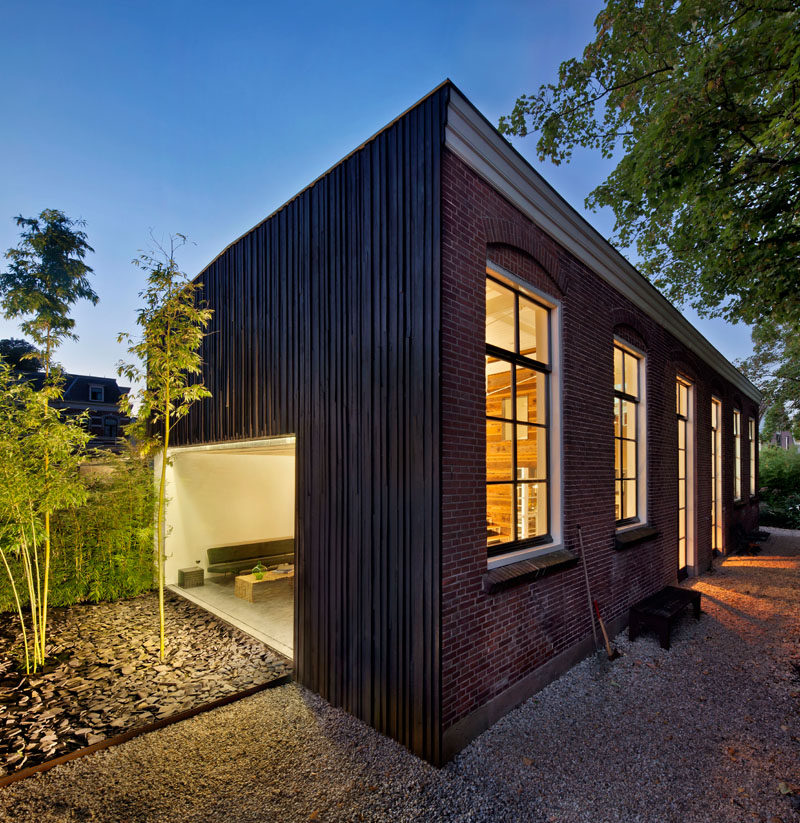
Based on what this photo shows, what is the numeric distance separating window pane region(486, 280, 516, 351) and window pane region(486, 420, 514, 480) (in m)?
0.82

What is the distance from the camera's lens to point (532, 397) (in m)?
4.72

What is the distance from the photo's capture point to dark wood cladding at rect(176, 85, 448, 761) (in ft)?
10.7

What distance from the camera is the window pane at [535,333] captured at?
15.3ft

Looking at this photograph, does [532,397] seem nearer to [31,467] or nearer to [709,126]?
[709,126]

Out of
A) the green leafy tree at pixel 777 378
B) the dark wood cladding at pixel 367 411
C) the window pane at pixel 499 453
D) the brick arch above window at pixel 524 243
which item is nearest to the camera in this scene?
the dark wood cladding at pixel 367 411

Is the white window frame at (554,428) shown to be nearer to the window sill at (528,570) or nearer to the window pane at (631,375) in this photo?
the window sill at (528,570)

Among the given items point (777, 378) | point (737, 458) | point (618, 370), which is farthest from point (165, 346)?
point (777, 378)

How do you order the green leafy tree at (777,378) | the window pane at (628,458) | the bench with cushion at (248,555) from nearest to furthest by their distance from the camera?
the window pane at (628,458)
the bench with cushion at (248,555)
the green leafy tree at (777,378)

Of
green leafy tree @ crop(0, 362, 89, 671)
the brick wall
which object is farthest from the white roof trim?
green leafy tree @ crop(0, 362, 89, 671)

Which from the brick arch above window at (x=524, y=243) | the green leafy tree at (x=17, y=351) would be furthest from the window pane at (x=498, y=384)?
the green leafy tree at (x=17, y=351)

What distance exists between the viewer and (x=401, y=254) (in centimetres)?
356

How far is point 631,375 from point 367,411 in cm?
488

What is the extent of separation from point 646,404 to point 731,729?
168 inches

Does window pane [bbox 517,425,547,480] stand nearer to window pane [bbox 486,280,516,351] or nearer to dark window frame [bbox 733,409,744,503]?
window pane [bbox 486,280,516,351]
